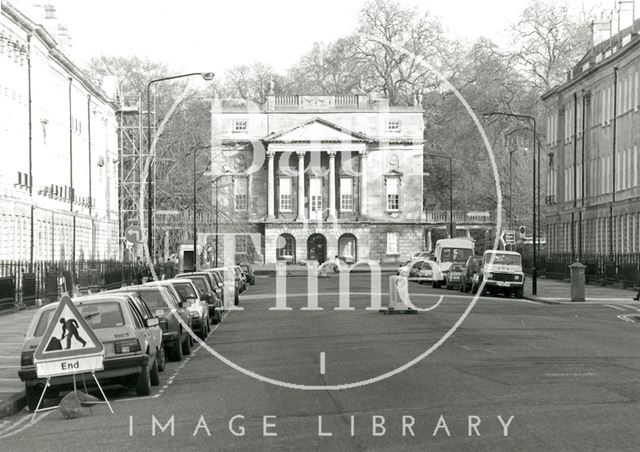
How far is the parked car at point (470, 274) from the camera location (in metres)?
57.7

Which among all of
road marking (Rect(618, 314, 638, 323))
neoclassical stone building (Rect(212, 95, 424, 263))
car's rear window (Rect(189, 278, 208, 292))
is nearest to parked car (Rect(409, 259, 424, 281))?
neoclassical stone building (Rect(212, 95, 424, 263))

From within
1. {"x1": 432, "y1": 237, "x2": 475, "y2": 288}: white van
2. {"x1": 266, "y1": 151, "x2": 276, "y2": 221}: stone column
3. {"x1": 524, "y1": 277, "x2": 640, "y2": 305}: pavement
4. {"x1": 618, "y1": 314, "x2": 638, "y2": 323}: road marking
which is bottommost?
{"x1": 524, "y1": 277, "x2": 640, "y2": 305}: pavement

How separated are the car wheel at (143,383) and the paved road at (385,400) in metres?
0.23

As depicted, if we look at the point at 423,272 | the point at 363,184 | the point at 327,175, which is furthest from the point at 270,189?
the point at 423,272

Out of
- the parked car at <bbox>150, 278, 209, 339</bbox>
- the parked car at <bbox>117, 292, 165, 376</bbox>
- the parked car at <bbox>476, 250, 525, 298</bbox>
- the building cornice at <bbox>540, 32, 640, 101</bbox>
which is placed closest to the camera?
the parked car at <bbox>117, 292, 165, 376</bbox>

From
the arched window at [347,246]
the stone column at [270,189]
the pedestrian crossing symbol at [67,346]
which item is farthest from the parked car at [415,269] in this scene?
the pedestrian crossing symbol at [67,346]

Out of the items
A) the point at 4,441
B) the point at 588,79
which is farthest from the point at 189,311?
the point at 588,79

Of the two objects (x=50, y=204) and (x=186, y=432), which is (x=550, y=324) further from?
(x=50, y=204)

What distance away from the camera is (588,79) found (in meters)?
79.3

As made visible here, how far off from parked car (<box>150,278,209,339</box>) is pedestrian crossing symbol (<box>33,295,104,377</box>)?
10.4 metres

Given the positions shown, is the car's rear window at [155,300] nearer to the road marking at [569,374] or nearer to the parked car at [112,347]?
the parked car at [112,347]

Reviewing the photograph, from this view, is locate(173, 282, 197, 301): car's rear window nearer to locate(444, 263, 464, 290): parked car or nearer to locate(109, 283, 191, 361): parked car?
locate(109, 283, 191, 361): parked car

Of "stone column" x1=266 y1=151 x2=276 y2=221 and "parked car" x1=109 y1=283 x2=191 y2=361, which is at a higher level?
"stone column" x1=266 y1=151 x2=276 y2=221

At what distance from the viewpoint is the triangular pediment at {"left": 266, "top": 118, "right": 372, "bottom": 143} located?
113m
